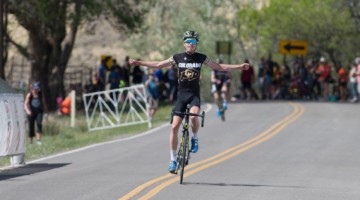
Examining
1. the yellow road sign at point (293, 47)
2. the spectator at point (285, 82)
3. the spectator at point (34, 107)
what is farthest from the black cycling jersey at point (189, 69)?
the yellow road sign at point (293, 47)

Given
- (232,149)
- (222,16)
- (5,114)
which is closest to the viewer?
(5,114)

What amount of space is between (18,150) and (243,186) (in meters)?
5.21

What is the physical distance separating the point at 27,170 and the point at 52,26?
22.7 meters

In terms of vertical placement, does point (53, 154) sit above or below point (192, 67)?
below

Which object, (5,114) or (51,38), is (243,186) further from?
(51,38)

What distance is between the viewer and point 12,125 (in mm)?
17953

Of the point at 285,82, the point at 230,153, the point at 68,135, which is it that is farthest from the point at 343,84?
the point at 230,153

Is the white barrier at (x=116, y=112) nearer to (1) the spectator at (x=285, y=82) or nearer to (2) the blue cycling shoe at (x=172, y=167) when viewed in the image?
(1) the spectator at (x=285, y=82)

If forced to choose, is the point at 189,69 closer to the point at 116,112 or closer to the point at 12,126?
the point at 12,126

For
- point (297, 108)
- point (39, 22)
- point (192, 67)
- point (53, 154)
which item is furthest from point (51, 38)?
point (192, 67)

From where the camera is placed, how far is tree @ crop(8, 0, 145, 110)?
125 feet

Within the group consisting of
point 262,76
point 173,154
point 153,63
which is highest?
point 153,63

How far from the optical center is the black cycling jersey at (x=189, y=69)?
1500 cm

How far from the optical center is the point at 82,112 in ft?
130
